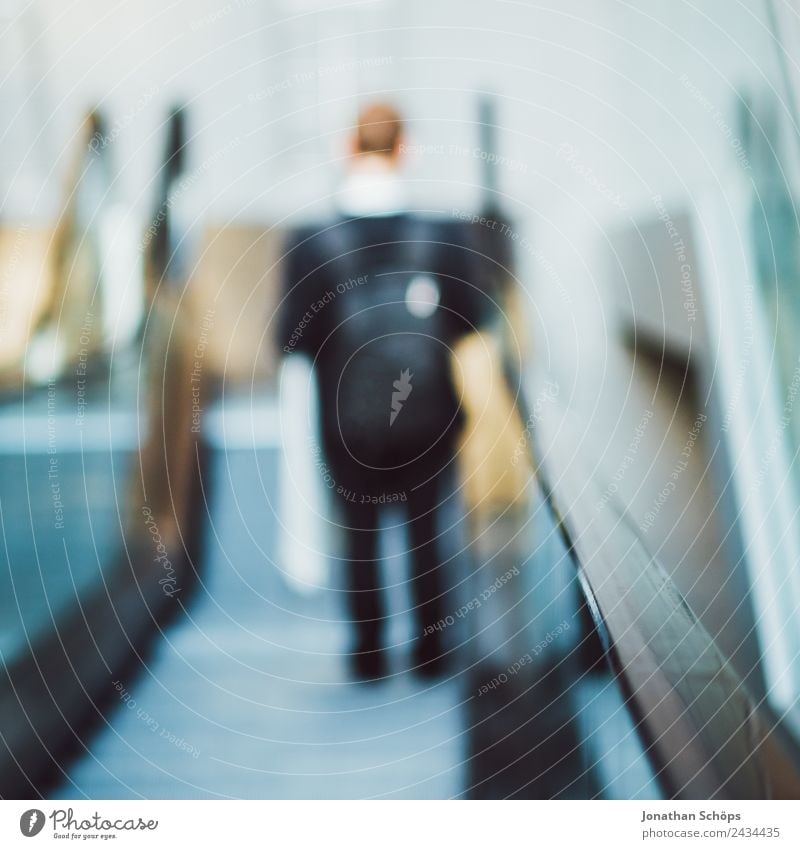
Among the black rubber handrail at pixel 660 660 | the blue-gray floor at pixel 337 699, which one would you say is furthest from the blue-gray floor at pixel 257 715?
the black rubber handrail at pixel 660 660

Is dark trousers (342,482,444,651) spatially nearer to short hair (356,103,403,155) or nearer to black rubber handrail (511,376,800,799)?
black rubber handrail (511,376,800,799)

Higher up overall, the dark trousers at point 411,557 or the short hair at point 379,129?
the short hair at point 379,129

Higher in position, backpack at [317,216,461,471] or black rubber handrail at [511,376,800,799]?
backpack at [317,216,461,471]

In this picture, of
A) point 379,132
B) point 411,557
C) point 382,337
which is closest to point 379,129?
point 379,132

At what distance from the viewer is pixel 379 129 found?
1.35 ft

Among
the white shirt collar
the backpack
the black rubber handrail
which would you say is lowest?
the black rubber handrail

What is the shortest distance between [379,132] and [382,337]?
0.41 feet

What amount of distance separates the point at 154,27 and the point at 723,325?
0.40 m

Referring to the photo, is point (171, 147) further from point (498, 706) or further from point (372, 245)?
point (498, 706)

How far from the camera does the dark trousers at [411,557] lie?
1.32 feet

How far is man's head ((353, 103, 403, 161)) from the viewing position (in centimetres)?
41

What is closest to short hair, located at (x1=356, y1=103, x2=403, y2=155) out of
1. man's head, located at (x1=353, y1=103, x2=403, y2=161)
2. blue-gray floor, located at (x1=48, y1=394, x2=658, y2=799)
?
man's head, located at (x1=353, y1=103, x2=403, y2=161)

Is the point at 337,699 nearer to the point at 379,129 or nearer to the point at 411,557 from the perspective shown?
the point at 411,557

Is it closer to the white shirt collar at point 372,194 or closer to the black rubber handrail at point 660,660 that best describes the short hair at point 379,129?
the white shirt collar at point 372,194
